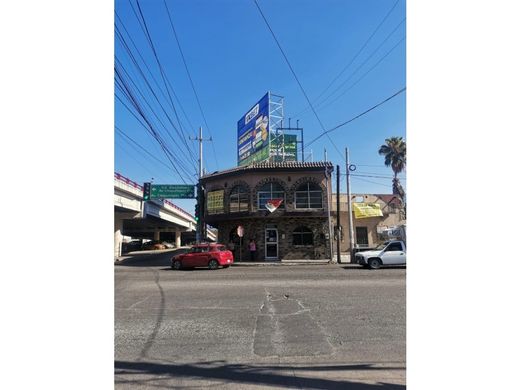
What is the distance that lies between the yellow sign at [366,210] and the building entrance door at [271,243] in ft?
31.3

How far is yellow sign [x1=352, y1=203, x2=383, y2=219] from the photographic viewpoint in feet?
109

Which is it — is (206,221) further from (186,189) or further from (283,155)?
(283,155)

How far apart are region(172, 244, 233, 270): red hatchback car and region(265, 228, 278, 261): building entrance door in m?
5.59

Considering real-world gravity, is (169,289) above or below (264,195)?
below

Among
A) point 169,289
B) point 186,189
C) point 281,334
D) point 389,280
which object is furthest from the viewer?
point 186,189

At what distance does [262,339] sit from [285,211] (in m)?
20.7

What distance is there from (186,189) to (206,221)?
12.8 feet

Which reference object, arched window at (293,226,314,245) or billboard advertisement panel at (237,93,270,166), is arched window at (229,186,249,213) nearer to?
billboard advertisement panel at (237,93,270,166)

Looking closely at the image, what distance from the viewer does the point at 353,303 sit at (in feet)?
30.7

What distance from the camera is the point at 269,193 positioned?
2762 centimetres

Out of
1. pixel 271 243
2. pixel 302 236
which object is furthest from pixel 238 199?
pixel 302 236

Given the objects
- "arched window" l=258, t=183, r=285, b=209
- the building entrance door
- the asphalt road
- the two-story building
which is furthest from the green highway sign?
the asphalt road

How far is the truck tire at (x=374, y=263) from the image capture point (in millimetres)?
19984
